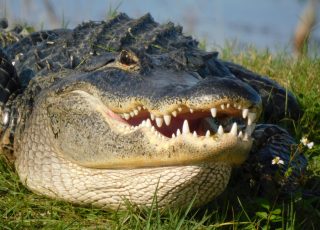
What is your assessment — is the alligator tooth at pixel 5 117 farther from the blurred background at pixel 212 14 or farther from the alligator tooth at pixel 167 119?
the blurred background at pixel 212 14

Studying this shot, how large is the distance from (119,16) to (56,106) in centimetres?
172

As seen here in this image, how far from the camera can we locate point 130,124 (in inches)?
138

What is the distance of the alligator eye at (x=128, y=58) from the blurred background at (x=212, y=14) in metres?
3.38

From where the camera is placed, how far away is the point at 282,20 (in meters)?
22.8

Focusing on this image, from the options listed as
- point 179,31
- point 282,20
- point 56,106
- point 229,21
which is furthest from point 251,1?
point 56,106

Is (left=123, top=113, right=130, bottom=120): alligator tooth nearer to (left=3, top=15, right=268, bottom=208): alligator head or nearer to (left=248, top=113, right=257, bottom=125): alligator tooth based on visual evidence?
(left=3, top=15, right=268, bottom=208): alligator head

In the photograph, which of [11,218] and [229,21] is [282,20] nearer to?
[229,21]

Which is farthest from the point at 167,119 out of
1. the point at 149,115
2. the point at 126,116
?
the point at 126,116

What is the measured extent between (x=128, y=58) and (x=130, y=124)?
0.44m

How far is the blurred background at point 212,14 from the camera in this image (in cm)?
1002

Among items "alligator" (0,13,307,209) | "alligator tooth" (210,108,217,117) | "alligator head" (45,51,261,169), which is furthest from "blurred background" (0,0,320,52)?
"alligator tooth" (210,108,217,117)

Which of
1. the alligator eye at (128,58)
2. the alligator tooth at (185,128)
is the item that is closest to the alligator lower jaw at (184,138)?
the alligator tooth at (185,128)

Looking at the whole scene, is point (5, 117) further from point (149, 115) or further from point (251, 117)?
point (251, 117)

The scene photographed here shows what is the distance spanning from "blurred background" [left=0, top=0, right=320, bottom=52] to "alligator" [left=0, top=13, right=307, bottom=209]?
7.72 ft
